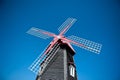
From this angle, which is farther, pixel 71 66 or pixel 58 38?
pixel 58 38

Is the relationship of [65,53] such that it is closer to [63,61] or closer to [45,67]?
[63,61]

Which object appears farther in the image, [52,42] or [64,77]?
[52,42]

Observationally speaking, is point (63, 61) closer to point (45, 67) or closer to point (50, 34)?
point (45, 67)

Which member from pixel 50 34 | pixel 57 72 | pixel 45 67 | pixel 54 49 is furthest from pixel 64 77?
pixel 50 34

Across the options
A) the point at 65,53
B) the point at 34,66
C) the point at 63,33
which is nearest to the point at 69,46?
the point at 65,53

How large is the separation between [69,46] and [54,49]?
3.76 ft

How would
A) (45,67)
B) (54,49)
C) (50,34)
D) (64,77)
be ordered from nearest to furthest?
(64,77) < (45,67) < (54,49) < (50,34)

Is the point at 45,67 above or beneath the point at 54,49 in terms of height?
beneath

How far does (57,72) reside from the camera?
1192 centimetres

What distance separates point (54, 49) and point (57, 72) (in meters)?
1.78

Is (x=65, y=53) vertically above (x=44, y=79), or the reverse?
(x=65, y=53)

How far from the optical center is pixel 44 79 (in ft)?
38.4

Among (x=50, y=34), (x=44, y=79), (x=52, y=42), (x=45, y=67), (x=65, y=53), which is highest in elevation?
(x=50, y=34)

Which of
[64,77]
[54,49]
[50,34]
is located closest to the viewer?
[64,77]
